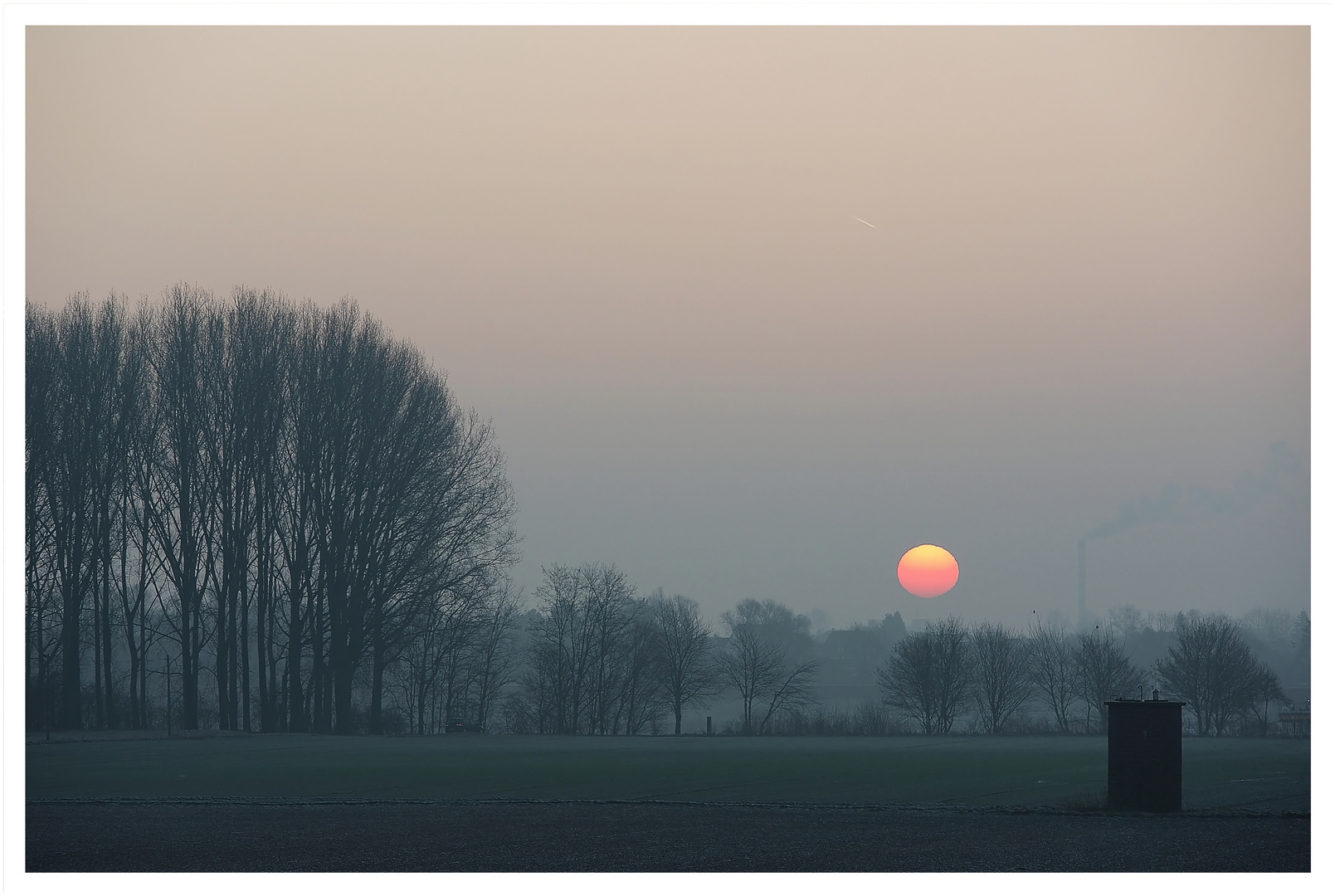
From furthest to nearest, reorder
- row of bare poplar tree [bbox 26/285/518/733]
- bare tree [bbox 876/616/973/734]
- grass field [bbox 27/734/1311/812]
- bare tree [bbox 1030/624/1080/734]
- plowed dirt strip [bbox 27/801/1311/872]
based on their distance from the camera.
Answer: bare tree [bbox 1030/624/1080/734] → bare tree [bbox 876/616/973/734] → row of bare poplar tree [bbox 26/285/518/733] → grass field [bbox 27/734/1311/812] → plowed dirt strip [bbox 27/801/1311/872]

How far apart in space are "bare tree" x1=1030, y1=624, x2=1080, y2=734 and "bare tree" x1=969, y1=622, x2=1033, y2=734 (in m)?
0.90

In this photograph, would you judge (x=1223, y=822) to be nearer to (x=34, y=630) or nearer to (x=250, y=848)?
(x=250, y=848)

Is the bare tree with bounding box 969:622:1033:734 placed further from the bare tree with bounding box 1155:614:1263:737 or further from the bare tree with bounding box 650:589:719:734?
the bare tree with bounding box 650:589:719:734

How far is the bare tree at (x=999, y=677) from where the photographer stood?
7219cm

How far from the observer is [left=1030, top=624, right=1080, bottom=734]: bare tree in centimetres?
7212

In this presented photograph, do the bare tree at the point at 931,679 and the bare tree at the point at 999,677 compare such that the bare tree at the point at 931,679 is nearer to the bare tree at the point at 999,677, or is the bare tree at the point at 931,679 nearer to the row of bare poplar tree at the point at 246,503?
the bare tree at the point at 999,677

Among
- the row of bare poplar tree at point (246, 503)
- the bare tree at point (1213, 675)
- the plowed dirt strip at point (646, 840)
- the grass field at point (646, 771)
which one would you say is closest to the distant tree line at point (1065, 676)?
the bare tree at point (1213, 675)

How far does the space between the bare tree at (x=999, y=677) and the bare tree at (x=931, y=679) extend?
91cm

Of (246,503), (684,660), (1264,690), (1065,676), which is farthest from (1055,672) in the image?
(246,503)

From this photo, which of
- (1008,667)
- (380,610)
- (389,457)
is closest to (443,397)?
(389,457)

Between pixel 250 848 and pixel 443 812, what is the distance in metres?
4.19

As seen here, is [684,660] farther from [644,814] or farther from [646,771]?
[644,814]

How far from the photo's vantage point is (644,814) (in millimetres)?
17953

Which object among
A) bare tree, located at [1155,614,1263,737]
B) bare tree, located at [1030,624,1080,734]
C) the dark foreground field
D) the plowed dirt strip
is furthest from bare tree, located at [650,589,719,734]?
the plowed dirt strip
